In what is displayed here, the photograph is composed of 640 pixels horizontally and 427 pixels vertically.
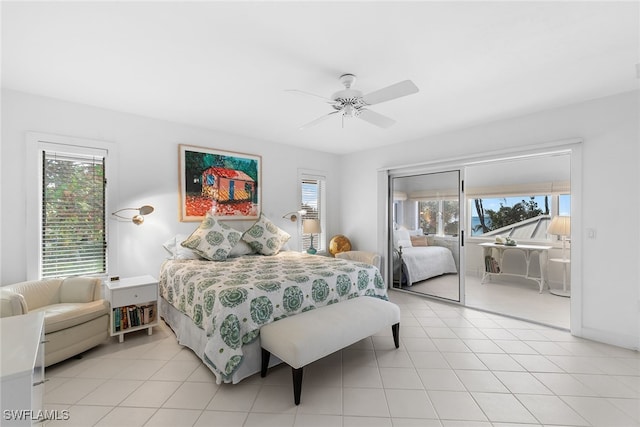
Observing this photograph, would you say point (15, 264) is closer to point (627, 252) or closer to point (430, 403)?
point (430, 403)

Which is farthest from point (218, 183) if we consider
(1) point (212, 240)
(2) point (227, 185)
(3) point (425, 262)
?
(3) point (425, 262)

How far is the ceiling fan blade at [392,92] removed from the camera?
206 cm

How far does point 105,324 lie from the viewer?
2.73 meters

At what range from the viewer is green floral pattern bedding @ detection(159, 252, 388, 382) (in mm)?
2162

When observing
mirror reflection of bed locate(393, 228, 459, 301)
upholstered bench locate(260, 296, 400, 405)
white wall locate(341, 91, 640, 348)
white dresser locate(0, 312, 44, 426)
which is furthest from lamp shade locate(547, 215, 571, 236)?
white dresser locate(0, 312, 44, 426)

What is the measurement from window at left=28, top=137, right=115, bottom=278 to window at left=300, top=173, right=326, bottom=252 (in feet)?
9.70

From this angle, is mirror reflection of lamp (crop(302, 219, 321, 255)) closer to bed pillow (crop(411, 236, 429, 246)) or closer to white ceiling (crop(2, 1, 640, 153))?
bed pillow (crop(411, 236, 429, 246))

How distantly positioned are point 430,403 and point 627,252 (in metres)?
2.64

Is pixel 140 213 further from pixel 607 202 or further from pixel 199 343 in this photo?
pixel 607 202

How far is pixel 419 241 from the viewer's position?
15.5 feet

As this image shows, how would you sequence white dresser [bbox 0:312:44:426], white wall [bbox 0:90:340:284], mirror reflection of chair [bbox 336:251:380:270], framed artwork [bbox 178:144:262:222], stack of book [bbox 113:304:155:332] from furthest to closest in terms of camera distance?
mirror reflection of chair [bbox 336:251:380:270] < framed artwork [bbox 178:144:262:222] < stack of book [bbox 113:304:155:332] < white wall [bbox 0:90:340:284] < white dresser [bbox 0:312:44:426]

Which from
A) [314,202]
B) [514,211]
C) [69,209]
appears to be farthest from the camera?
[514,211]

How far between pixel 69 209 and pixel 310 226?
10.6 ft

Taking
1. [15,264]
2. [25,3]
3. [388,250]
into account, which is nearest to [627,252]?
[388,250]
